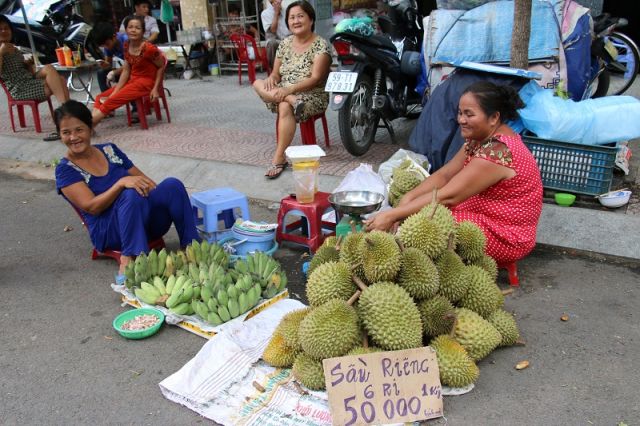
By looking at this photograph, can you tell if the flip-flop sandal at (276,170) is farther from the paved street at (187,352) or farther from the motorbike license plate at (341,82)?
the paved street at (187,352)

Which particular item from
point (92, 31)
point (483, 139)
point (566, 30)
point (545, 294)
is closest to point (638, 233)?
→ point (545, 294)

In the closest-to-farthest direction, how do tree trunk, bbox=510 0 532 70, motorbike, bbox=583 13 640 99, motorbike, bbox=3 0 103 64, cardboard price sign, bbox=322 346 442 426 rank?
cardboard price sign, bbox=322 346 442 426 → tree trunk, bbox=510 0 532 70 → motorbike, bbox=583 13 640 99 → motorbike, bbox=3 0 103 64

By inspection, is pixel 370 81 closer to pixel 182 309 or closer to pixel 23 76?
pixel 182 309

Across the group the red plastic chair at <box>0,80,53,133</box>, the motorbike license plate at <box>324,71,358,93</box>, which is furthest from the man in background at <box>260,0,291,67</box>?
the motorbike license plate at <box>324,71,358,93</box>

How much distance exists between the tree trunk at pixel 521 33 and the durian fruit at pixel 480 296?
2.51 m

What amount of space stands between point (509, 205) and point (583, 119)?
1.45 metres

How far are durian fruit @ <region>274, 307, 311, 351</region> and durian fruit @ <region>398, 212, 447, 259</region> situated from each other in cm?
58

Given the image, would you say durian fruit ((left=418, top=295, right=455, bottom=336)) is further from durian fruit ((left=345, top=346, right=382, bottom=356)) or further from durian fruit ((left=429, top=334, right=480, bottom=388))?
durian fruit ((left=345, top=346, right=382, bottom=356))

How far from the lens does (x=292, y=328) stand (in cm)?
254

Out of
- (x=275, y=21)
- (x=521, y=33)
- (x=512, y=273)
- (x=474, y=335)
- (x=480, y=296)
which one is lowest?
(x=512, y=273)

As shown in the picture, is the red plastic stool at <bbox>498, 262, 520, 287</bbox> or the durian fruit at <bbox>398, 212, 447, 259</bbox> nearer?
the durian fruit at <bbox>398, 212, 447, 259</bbox>

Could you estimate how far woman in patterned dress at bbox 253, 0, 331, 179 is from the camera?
5199 millimetres

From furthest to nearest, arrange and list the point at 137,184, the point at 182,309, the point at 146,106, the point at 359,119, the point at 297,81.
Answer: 1. the point at 146,106
2. the point at 359,119
3. the point at 297,81
4. the point at 137,184
5. the point at 182,309

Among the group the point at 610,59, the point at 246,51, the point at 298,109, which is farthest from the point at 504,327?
the point at 246,51
